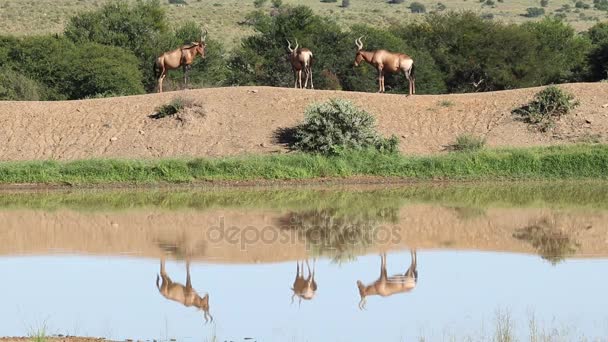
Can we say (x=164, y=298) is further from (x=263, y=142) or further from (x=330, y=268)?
(x=263, y=142)

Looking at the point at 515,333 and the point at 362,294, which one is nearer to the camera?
the point at 515,333

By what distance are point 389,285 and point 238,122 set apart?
2155 cm

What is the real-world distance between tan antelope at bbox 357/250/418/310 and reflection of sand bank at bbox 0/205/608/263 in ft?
8.17

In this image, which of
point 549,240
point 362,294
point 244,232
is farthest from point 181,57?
point 362,294

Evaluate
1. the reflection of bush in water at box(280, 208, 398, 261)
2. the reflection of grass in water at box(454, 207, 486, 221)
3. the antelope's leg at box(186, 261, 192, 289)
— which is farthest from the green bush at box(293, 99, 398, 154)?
the antelope's leg at box(186, 261, 192, 289)

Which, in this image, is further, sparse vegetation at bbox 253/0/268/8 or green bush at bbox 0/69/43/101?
sparse vegetation at bbox 253/0/268/8

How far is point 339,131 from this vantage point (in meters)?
34.4

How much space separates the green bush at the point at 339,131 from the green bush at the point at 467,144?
6.68 feet

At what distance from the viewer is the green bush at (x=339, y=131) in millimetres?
34438

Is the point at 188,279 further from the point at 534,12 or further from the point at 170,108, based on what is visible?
the point at 534,12

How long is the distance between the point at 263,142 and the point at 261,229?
13201 millimetres

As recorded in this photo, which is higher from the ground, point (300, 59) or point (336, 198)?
point (300, 59)

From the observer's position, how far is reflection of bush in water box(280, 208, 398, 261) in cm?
2153

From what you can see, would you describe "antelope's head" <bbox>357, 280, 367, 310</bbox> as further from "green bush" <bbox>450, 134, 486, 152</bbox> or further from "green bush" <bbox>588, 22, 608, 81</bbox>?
"green bush" <bbox>588, 22, 608, 81</bbox>
